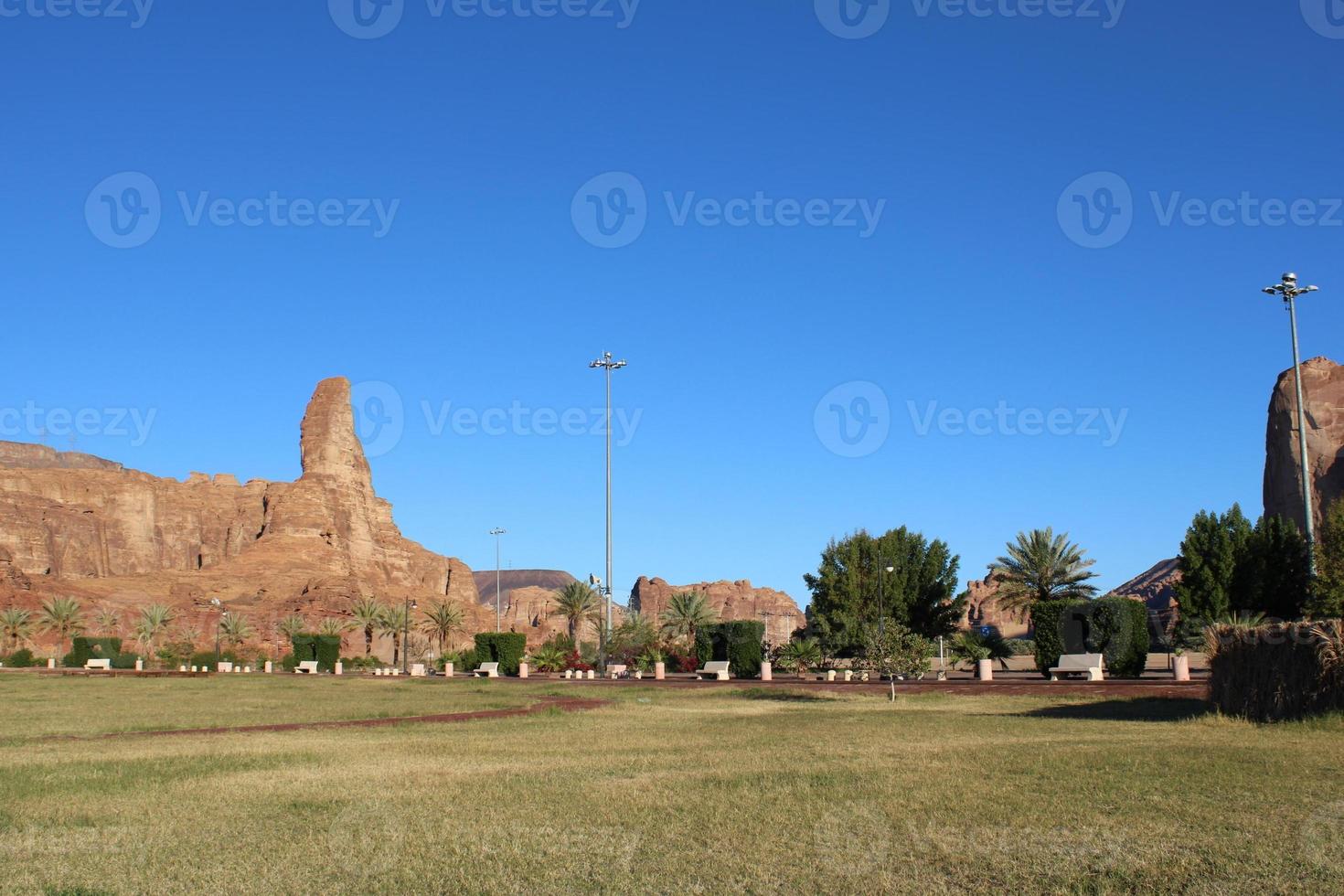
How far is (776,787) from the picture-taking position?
13430 millimetres

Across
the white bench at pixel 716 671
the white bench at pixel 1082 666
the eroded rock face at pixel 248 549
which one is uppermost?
the eroded rock face at pixel 248 549

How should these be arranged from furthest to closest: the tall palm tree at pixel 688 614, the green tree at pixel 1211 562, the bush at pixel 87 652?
1. the bush at pixel 87 652
2. the tall palm tree at pixel 688 614
3. the green tree at pixel 1211 562

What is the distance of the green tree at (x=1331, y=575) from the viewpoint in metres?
43.4

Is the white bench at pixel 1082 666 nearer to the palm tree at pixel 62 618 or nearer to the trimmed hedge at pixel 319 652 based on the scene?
the trimmed hedge at pixel 319 652

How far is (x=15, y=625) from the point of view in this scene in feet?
316

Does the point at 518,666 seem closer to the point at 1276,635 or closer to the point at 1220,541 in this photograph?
the point at 1220,541

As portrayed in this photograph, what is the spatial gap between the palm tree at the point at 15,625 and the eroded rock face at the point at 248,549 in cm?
1296

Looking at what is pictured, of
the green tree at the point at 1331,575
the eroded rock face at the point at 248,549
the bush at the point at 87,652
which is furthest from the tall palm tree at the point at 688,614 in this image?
the eroded rock face at the point at 248,549

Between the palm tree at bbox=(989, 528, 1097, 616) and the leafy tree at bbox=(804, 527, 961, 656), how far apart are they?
6520 millimetres

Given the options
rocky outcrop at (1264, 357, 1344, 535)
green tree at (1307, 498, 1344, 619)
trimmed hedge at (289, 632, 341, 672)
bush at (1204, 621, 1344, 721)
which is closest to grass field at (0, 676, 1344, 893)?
bush at (1204, 621, 1344, 721)

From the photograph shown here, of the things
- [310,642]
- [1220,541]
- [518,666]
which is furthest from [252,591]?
[1220,541]

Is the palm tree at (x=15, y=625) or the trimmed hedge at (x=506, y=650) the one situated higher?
the palm tree at (x=15, y=625)

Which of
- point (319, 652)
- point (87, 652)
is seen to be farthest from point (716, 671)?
point (87, 652)

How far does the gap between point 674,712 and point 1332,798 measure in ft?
66.3
